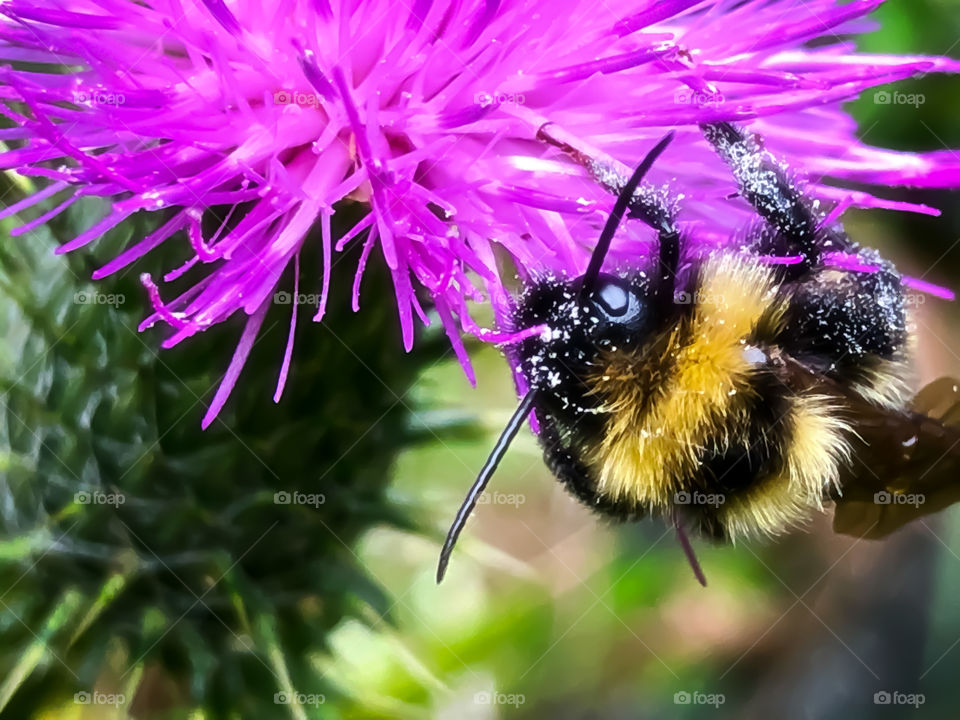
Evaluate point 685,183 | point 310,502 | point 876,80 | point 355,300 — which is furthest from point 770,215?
point 310,502

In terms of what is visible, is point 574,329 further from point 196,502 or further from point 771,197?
point 196,502

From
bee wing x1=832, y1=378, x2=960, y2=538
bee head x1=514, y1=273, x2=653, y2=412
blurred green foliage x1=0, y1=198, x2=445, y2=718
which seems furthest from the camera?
blurred green foliage x1=0, y1=198, x2=445, y2=718

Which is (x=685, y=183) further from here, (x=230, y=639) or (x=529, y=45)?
(x=230, y=639)

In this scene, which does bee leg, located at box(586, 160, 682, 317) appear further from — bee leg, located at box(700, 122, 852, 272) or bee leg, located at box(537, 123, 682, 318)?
bee leg, located at box(700, 122, 852, 272)

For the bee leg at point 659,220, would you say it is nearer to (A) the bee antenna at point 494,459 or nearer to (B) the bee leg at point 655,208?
(B) the bee leg at point 655,208

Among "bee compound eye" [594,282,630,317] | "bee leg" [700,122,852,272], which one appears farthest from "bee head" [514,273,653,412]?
"bee leg" [700,122,852,272]

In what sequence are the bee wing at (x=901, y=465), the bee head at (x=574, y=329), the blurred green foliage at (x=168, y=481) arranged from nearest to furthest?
the bee head at (x=574, y=329)
the bee wing at (x=901, y=465)
the blurred green foliage at (x=168, y=481)

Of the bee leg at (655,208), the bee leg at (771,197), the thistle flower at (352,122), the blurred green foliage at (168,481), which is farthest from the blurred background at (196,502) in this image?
the bee leg at (771,197)
